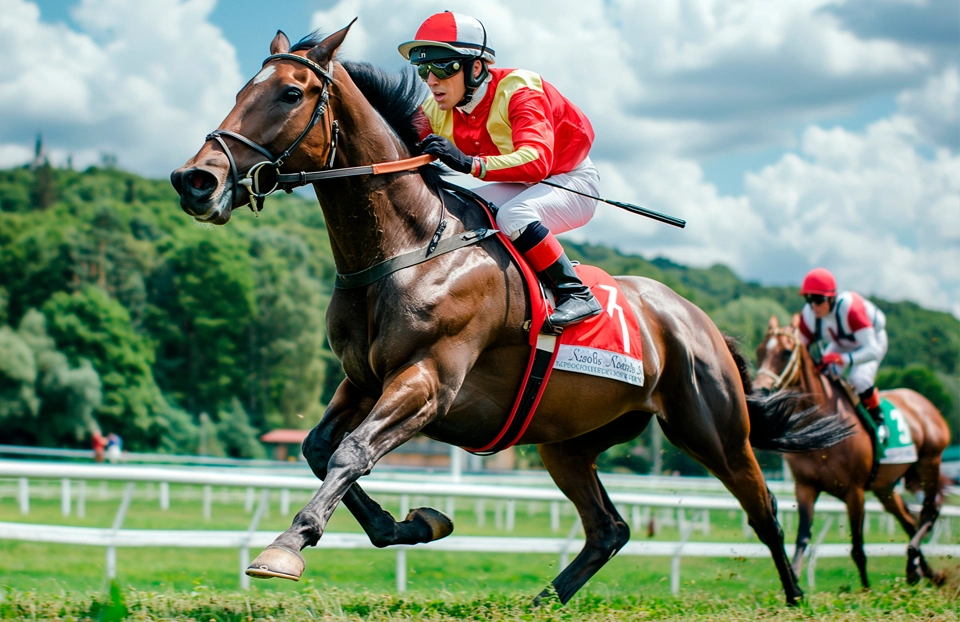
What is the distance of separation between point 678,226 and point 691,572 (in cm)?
739

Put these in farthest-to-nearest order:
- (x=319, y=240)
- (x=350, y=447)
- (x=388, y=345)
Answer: (x=319, y=240) → (x=388, y=345) → (x=350, y=447)

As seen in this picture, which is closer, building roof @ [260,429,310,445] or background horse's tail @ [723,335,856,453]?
background horse's tail @ [723,335,856,453]

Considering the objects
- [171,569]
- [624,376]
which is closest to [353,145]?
[624,376]

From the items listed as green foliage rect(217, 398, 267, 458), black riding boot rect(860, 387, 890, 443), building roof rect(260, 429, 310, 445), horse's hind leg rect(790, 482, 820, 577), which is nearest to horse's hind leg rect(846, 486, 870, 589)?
horse's hind leg rect(790, 482, 820, 577)

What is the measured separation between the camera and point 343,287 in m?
4.02

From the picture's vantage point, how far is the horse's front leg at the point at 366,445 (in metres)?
3.27

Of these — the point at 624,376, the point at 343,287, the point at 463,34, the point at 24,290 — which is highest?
the point at 24,290

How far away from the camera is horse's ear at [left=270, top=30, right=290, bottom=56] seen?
3939 millimetres

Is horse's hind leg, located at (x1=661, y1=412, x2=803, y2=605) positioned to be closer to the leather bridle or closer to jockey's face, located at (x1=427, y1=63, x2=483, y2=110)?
jockey's face, located at (x1=427, y1=63, x2=483, y2=110)

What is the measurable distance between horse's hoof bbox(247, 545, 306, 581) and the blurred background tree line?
3710cm

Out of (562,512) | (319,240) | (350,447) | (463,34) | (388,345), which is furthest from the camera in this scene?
(319,240)

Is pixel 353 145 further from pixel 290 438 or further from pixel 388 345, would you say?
pixel 290 438

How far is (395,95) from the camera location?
4312mm

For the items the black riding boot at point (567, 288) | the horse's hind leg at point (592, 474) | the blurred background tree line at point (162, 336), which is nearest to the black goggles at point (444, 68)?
the black riding boot at point (567, 288)
